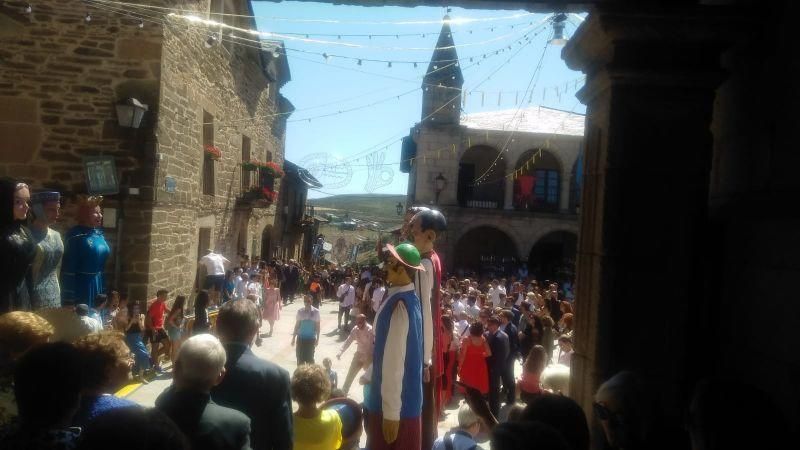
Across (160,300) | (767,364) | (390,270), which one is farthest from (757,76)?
(160,300)

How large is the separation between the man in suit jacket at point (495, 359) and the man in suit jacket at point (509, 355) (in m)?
0.17

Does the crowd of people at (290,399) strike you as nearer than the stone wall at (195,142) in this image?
Yes

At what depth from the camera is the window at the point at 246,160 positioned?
651 inches

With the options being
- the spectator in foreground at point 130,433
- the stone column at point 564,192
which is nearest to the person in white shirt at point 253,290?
the spectator in foreground at point 130,433

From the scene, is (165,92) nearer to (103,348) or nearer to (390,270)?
(390,270)

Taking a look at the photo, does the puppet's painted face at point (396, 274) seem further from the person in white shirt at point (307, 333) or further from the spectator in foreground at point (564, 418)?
the person in white shirt at point (307, 333)

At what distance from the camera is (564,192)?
26531mm

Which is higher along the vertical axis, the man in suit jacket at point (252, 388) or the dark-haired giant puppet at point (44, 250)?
the dark-haired giant puppet at point (44, 250)

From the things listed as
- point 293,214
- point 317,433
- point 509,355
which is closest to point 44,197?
point 317,433

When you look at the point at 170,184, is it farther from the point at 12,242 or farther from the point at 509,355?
the point at 12,242

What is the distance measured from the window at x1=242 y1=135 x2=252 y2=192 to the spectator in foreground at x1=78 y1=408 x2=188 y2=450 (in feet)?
50.0

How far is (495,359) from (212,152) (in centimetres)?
808

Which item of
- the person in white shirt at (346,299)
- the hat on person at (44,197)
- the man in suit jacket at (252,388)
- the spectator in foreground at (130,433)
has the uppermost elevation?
the hat on person at (44,197)

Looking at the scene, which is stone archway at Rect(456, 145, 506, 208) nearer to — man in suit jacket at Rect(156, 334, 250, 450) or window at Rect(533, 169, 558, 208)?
window at Rect(533, 169, 558, 208)
